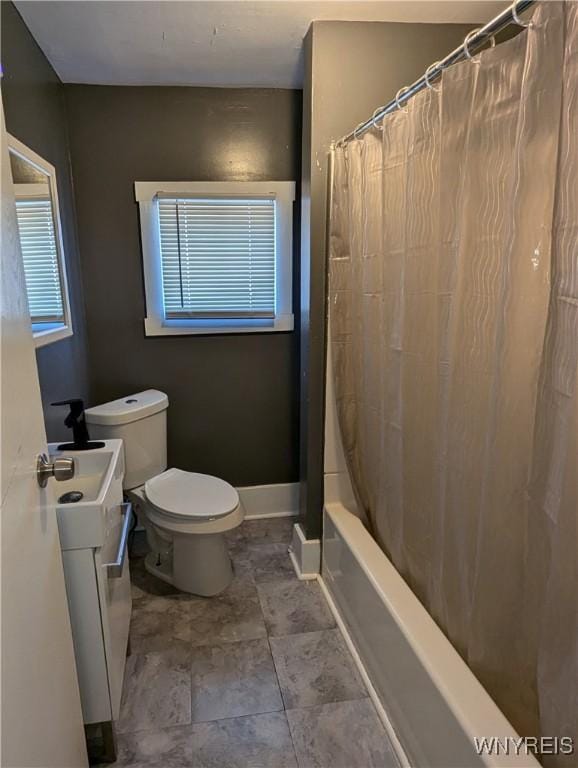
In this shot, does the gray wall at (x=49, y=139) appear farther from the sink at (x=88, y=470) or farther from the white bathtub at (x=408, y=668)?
the white bathtub at (x=408, y=668)

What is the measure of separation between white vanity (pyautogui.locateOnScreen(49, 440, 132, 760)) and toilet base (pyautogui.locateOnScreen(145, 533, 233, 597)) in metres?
0.55

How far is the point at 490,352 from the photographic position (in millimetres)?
1087

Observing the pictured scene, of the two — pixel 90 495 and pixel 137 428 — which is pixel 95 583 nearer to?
pixel 90 495

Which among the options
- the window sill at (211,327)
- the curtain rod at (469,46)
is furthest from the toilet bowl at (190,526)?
the curtain rod at (469,46)

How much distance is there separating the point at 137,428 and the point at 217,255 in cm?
96

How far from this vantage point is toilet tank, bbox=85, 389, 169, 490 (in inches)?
87.9

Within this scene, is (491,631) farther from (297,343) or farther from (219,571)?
(297,343)

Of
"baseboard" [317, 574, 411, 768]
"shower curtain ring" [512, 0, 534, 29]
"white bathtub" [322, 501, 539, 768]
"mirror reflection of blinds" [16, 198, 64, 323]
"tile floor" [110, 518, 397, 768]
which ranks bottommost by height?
"tile floor" [110, 518, 397, 768]

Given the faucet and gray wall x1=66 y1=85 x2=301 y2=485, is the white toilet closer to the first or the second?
gray wall x1=66 y1=85 x2=301 y2=485

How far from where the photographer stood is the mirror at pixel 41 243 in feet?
5.20

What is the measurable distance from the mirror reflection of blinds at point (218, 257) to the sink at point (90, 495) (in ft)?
3.46

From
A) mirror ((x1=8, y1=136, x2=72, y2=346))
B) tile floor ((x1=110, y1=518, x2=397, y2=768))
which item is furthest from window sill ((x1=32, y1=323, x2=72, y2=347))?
tile floor ((x1=110, y1=518, x2=397, y2=768))

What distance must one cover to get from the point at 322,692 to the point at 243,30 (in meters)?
2.42
